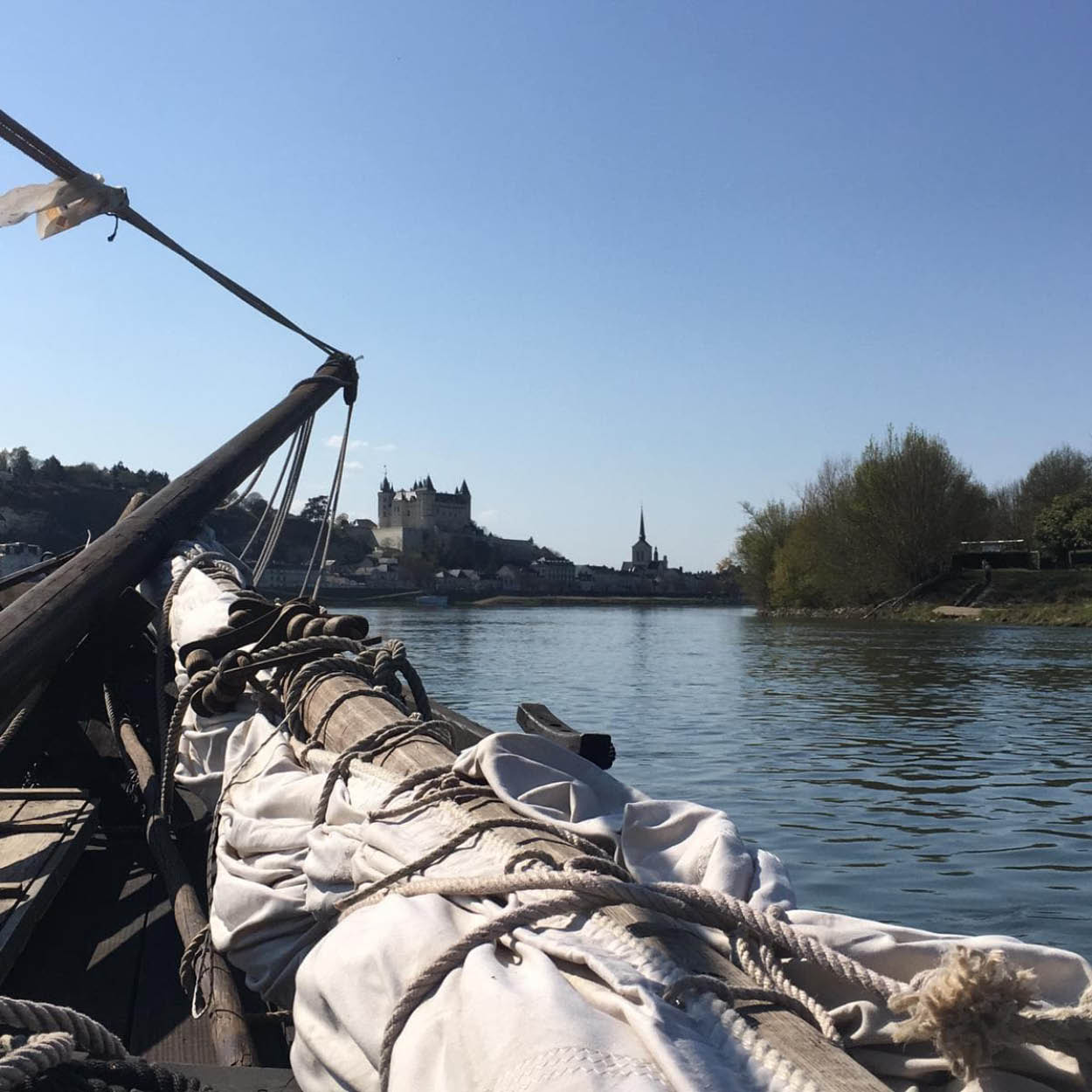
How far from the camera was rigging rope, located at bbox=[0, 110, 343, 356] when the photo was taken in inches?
134

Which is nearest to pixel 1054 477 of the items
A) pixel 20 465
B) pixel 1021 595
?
pixel 1021 595

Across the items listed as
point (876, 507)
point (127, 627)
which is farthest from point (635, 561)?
point (127, 627)

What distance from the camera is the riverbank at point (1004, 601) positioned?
4303cm

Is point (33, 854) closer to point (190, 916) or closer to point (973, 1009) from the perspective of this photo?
point (190, 916)

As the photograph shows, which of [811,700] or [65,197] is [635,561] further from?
[65,197]

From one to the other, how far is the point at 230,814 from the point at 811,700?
580 inches

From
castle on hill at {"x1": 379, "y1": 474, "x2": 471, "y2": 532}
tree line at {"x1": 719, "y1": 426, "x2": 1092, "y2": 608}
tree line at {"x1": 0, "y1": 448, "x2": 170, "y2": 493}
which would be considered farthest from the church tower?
tree line at {"x1": 719, "y1": 426, "x2": 1092, "y2": 608}

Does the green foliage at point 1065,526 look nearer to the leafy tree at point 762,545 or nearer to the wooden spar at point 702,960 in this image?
the leafy tree at point 762,545

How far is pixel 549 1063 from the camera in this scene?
4.06 ft

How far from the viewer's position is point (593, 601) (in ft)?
382

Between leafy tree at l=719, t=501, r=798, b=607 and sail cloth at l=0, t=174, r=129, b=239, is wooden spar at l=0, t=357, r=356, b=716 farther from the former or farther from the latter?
leafy tree at l=719, t=501, r=798, b=607

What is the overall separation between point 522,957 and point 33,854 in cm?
187

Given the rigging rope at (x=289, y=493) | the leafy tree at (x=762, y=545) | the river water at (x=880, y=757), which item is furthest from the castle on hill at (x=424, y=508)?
the rigging rope at (x=289, y=493)

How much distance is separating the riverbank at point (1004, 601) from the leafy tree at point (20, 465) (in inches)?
3543
